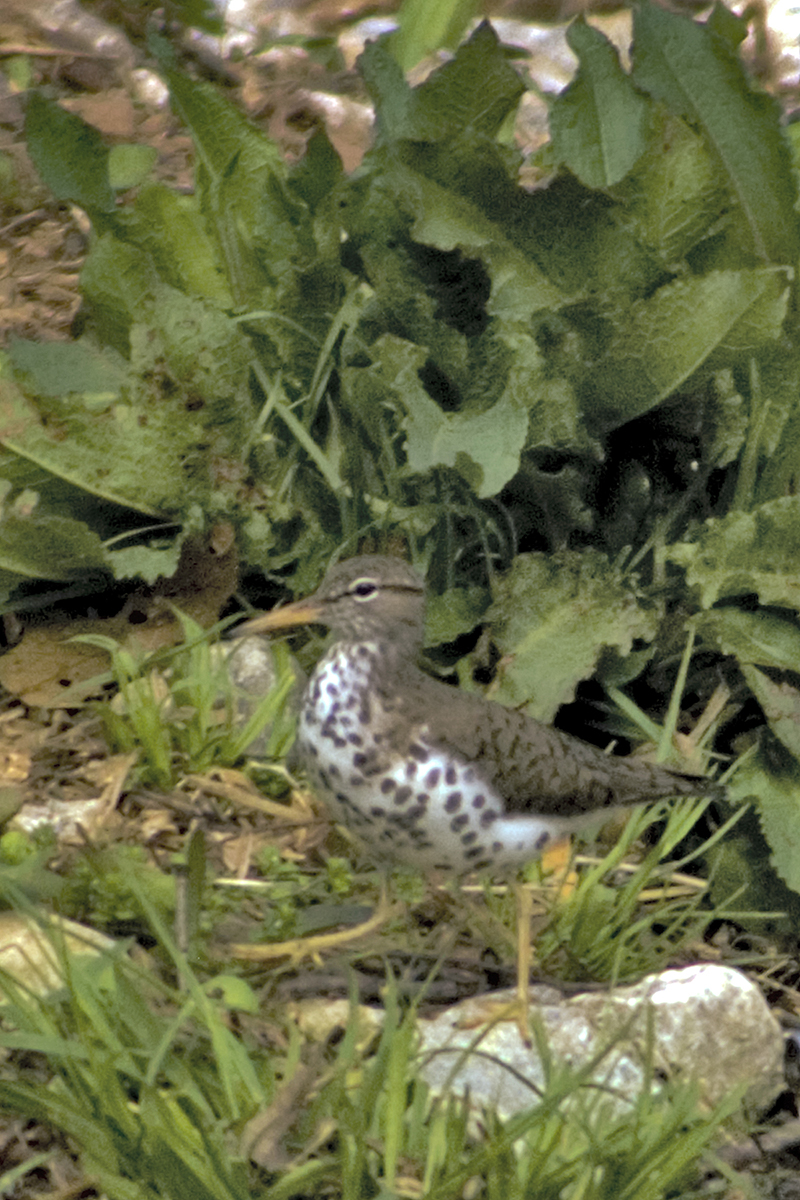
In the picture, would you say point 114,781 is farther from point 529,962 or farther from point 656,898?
point 656,898

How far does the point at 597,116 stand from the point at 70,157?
5.73ft

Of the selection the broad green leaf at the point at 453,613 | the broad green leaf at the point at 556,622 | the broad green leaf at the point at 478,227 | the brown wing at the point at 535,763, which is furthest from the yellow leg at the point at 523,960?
the broad green leaf at the point at 478,227

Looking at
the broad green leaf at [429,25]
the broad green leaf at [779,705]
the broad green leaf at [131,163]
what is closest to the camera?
the broad green leaf at [779,705]

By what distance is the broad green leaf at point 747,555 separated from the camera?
161 inches

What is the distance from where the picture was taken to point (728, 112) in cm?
439

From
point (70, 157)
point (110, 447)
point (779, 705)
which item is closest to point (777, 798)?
point (779, 705)

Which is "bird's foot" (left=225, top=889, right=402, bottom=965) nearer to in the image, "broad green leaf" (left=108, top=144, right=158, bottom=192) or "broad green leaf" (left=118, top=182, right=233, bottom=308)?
"broad green leaf" (left=118, top=182, right=233, bottom=308)

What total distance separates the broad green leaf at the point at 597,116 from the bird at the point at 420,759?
5.78 ft

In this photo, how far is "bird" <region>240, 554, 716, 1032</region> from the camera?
3.10 m

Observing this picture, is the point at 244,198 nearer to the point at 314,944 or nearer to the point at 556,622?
the point at 556,622

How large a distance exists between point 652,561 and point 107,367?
1873mm

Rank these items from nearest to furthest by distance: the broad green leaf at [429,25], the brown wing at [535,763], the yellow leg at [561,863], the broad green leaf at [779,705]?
the brown wing at [535,763]
the yellow leg at [561,863]
the broad green leaf at [779,705]
the broad green leaf at [429,25]

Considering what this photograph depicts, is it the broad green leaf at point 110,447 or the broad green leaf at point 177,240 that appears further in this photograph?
the broad green leaf at point 177,240

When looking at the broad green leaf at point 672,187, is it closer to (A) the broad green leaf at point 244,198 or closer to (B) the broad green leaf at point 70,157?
(A) the broad green leaf at point 244,198
